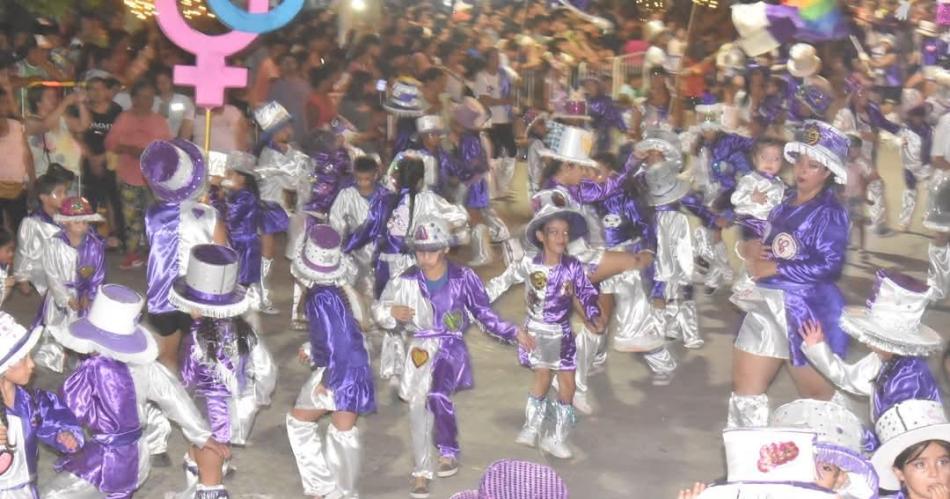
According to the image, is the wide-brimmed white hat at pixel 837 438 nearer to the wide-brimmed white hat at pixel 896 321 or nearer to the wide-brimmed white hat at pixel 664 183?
the wide-brimmed white hat at pixel 896 321

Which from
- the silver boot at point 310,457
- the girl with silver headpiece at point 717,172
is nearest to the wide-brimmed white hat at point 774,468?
the silver boot at point 310,457

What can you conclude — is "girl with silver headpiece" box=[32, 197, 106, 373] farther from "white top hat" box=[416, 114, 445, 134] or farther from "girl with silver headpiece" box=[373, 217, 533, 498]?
"white top hat" box=[416, 114, 445, 134]

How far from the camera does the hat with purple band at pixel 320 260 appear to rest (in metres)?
6.01

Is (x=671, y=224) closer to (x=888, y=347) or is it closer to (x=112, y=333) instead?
(x=888, y=347)

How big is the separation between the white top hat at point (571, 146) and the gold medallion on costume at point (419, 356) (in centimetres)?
215

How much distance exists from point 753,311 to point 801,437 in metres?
2.78

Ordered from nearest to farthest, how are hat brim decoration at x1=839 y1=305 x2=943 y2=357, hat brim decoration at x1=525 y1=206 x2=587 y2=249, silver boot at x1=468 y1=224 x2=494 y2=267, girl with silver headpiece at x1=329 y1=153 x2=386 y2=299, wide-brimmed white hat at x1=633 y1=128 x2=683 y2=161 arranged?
1. hat brim decoration at x1=839 y1=305 x2=943 y2=357
2. hat brim decoration at x1=525 y1=206 x2=587 y2=249
3. wide-brimmed white hat at x1=633 y1=128 x2=683 y2=161
4. girl with silver headpiece at x1=329 y1=153 x2=386 y2=299
5. silver boot at x1=468 y1=224 x2=494 y2=267

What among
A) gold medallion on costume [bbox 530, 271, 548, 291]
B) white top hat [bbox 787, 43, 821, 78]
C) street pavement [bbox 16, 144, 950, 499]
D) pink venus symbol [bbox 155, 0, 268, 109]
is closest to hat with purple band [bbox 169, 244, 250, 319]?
street pavement [bbox 16, 144, 950, 499]

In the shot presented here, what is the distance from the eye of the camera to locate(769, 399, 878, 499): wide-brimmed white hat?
12.8ft

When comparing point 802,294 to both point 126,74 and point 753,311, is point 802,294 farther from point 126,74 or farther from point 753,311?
point 126,74

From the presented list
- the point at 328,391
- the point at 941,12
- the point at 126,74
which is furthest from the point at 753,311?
the point at 941,12

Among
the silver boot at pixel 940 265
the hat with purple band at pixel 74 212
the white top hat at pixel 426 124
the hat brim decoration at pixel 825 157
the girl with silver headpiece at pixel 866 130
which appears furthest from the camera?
the girl with silver headpiece at pixel 866 130

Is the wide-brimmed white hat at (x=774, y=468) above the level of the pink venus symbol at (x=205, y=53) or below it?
above

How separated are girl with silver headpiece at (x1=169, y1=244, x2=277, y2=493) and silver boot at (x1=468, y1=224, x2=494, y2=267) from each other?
5662mm
